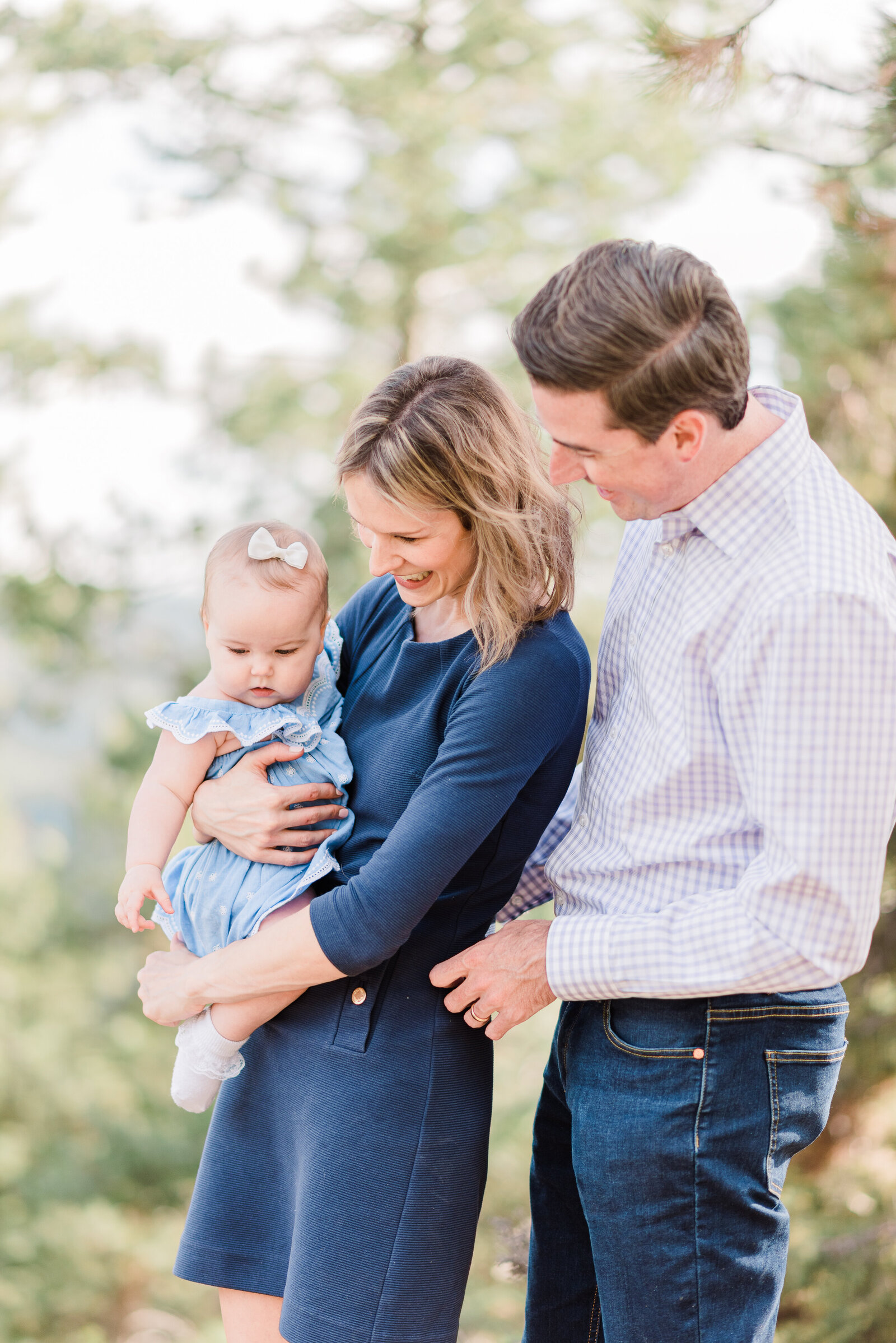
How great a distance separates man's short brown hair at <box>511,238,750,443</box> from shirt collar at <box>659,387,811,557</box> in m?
0.06

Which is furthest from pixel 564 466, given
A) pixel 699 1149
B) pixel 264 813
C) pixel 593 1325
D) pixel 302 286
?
pixel 302 286

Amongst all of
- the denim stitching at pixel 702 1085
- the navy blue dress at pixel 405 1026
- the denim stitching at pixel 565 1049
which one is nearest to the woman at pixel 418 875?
the navy blue dress at pixel 405 1026

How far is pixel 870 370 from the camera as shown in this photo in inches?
154

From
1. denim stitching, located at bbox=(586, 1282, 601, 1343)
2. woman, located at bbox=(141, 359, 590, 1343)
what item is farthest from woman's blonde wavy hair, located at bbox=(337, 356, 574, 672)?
denim stitching, located at bbox=(586, 1282, 601, 1343)

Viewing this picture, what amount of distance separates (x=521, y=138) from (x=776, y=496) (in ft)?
20.4

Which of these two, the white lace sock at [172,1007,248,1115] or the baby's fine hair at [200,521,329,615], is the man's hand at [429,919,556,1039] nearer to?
the white lace sock at [172,1007,248,1115]

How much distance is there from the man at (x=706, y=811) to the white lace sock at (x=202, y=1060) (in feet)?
1.14

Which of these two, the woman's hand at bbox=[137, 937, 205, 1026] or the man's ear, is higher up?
the man's ear

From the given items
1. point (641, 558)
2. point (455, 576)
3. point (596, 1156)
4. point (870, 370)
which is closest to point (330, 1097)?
point (596, 1156)

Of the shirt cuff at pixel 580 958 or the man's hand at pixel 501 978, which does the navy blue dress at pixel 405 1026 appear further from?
the shirt cuff at pixel 580 958

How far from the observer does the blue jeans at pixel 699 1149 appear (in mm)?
1419

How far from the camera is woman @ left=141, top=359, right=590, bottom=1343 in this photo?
1.50m

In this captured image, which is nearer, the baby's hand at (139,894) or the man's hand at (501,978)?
the man's hand at (501,978)

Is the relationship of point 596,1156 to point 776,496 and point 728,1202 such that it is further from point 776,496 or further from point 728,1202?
point 776,496
